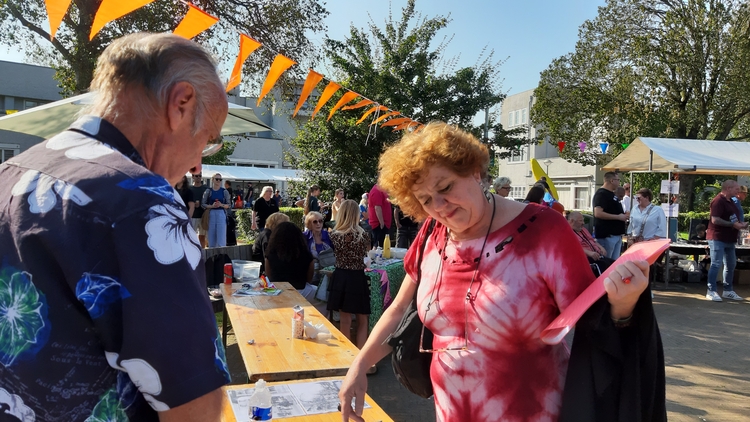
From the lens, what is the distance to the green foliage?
2029cm

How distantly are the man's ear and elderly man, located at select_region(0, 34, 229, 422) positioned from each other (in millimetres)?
91

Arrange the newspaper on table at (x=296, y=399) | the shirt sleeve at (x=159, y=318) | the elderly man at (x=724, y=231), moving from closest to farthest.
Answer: the shirt sleeve at (x=159, y=318)
the newspaper on table at (x=296, y=399)
the elderly man at (x=724, y=231)

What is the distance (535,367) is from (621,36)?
24.4 m

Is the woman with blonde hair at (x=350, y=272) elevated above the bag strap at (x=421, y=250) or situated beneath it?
situated beneath

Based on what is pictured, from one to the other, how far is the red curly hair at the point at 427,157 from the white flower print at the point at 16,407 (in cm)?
134

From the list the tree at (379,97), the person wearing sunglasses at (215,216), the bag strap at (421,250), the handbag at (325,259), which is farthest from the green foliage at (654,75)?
the bag strap at (421,250)

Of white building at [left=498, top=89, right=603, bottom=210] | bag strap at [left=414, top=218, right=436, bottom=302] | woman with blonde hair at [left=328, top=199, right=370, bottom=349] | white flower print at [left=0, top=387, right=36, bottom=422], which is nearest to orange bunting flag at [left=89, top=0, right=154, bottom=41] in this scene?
bag strap at [left=414, top=218, right=436, bottom=302]

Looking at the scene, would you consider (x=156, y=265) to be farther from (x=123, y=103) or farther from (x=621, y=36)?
(x=621, y=36)

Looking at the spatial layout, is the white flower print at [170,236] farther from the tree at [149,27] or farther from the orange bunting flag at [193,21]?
the tree at [149,27]

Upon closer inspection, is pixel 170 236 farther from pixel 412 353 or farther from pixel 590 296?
pixel 412 353

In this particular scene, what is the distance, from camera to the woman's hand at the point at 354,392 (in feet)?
6.62

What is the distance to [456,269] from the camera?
73.2 inches

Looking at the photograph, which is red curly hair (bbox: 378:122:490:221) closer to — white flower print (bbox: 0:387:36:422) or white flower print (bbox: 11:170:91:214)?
white flower print (bbox: 11:170:91:214)

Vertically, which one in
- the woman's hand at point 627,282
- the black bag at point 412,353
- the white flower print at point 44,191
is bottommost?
the black bag at point 412,353
